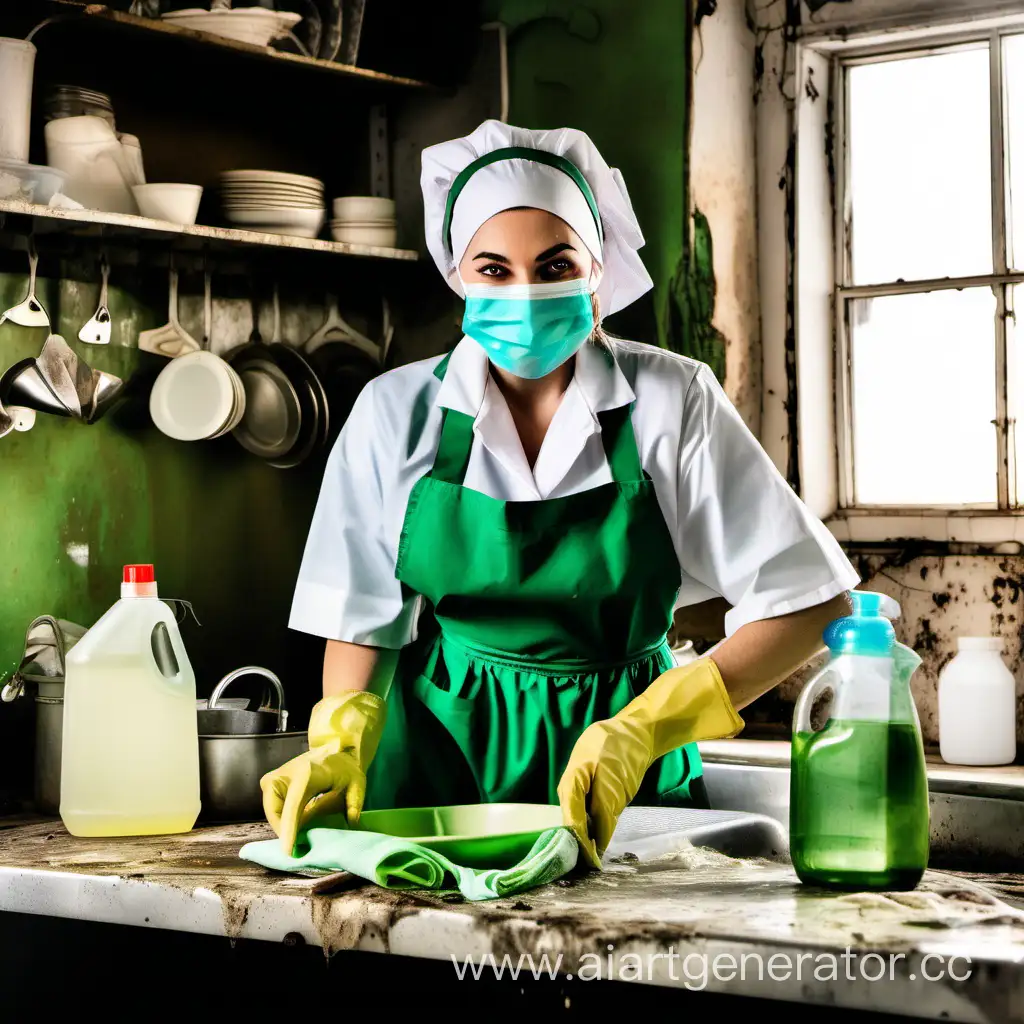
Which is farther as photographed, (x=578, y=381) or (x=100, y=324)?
(x=100, y=324)

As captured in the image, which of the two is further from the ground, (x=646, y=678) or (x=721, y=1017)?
(x=646, y=678)

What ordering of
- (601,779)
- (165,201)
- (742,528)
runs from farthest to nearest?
(165,201) → (742,528) → (601,779)

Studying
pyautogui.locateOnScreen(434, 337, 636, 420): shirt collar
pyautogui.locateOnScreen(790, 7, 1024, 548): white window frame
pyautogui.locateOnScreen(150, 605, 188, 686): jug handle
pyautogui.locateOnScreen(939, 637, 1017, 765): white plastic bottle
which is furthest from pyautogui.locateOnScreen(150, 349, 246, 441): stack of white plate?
pyautogui.locateOnScreen(939, 637, 1017, 765): white plastic bottle

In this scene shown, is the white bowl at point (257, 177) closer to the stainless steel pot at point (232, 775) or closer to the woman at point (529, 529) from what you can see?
the woman at point (529, 529)

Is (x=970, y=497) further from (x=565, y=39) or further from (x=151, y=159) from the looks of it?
(x=151, y=159)

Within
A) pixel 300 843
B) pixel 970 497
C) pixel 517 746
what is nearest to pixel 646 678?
pixel 517 746

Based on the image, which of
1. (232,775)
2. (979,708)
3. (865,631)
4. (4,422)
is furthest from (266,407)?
(865,631)

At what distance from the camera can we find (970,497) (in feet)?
9.11

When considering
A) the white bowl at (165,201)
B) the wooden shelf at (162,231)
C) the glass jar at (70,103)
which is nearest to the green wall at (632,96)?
the wooden shelf at (162,231)

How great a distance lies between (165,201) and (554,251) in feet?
3.29

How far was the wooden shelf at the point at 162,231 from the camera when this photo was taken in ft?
7.52

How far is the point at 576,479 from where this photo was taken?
179cm

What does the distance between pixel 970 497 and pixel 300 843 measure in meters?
1.77

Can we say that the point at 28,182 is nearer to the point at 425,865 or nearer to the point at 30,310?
the point at 30,310
